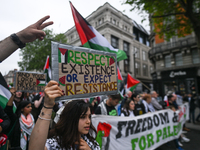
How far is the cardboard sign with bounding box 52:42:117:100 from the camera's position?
1673 millimetres

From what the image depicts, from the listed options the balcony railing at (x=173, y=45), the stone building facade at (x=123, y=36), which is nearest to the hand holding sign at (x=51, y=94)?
the balcony railing at (x=173, y=45)

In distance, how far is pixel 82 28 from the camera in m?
2.91

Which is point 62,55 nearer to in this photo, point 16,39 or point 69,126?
point 16,39

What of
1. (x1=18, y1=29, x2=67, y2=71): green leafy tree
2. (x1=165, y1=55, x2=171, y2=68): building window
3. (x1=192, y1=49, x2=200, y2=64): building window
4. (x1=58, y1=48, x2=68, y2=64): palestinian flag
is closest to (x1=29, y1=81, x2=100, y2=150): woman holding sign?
(x1=58, y1=48, x2=68, y2=64): palestinian flag

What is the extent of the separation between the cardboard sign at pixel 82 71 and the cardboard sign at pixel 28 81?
3.07 m

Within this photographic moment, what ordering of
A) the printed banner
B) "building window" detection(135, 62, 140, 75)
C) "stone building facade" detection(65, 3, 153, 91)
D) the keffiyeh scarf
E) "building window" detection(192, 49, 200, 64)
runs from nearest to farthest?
the keffiyeh scarf
the printed banner
"building window" detection(192, 49, 200, 64)
"stone building facade" detection(65, 3, 153, 91)
"building window" detection(135, 62, 140, 75)

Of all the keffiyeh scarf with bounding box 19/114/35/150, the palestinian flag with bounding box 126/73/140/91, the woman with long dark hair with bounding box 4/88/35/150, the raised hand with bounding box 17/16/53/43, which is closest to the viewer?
the raised hand with bounding box 17/16/53/43

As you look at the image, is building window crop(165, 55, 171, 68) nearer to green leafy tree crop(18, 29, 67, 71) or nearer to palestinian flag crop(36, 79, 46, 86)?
green leafy tree crop(18, 29, 67, 71)

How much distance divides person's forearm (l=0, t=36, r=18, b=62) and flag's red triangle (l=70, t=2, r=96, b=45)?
1.79 m

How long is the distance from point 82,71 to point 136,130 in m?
2.39

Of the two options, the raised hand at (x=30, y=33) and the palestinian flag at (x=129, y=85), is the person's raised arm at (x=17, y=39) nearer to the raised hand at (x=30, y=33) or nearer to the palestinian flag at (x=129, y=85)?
the raised hand at (x=30, y=33)

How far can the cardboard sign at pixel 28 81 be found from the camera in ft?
13.3

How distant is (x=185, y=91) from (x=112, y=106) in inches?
610

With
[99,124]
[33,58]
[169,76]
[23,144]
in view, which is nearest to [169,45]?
[169,76]
